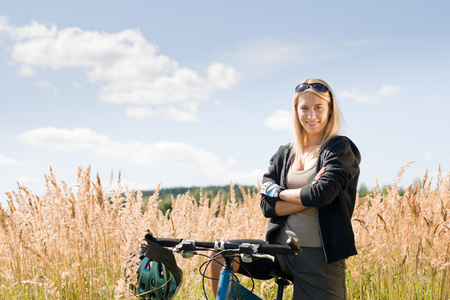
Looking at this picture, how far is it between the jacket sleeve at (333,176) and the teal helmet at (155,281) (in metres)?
0.86

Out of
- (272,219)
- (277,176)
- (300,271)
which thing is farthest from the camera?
(277,176)

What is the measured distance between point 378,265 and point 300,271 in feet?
4.71

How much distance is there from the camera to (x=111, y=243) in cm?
331

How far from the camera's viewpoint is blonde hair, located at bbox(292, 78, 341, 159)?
2783 mm

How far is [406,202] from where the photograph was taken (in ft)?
11.8

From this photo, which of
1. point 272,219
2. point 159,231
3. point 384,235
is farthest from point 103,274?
point 384,235

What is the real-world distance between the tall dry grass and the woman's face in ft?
3.35

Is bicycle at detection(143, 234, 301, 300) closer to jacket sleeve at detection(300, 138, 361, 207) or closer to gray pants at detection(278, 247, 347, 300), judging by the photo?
gray pants at detection(278, 247, 347, 300)

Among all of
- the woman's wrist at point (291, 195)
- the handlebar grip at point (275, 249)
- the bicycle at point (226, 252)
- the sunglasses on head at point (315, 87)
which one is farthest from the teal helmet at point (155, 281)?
the sunglasses on head at point (315, 87)

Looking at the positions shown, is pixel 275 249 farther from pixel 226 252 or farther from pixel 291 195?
pixel 291 195

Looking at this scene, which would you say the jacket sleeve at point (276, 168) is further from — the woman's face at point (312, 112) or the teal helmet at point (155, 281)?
the teal helmet at point (155, 281)

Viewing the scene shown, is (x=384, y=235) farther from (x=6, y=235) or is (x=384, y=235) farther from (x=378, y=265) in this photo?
(x=6, y=235)

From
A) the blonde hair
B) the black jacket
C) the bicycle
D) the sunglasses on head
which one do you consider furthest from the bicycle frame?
the sunglasses on head

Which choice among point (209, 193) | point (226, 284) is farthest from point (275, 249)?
point (209, 193)
